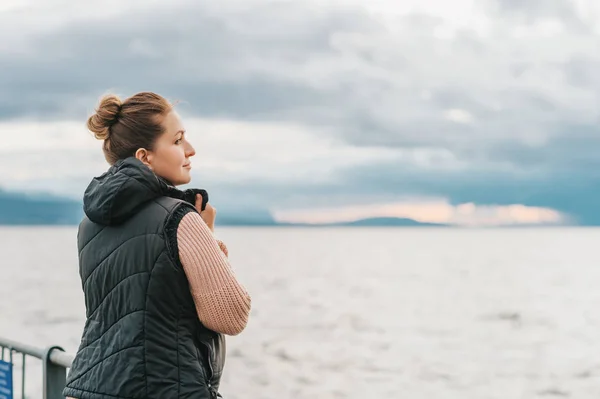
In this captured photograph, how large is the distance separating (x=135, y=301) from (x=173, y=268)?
0.16 metres

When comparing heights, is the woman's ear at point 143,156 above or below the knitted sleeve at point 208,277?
above

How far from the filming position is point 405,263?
9938 cm

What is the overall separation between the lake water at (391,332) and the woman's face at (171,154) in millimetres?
15396

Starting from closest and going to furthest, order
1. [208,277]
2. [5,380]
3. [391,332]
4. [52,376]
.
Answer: [208,277], [52,376], [5,380], [391,332]

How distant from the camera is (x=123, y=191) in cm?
237

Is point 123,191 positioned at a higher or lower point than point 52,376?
higher

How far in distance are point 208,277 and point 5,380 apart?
9.83ft

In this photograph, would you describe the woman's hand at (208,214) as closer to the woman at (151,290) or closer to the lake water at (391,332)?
the woman at (151,290)

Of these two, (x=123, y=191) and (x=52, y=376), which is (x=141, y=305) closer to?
(x=123, y=191)

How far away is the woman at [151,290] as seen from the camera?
2334 mm

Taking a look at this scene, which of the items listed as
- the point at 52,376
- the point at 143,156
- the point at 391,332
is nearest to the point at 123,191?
the point at 143,156

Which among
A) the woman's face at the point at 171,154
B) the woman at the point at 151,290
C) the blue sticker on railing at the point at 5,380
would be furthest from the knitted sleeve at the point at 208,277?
the blue sticker on railing at the point at 5,380

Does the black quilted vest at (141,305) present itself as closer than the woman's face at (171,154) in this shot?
Yes

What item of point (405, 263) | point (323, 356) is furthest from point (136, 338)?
point (405, 263)
